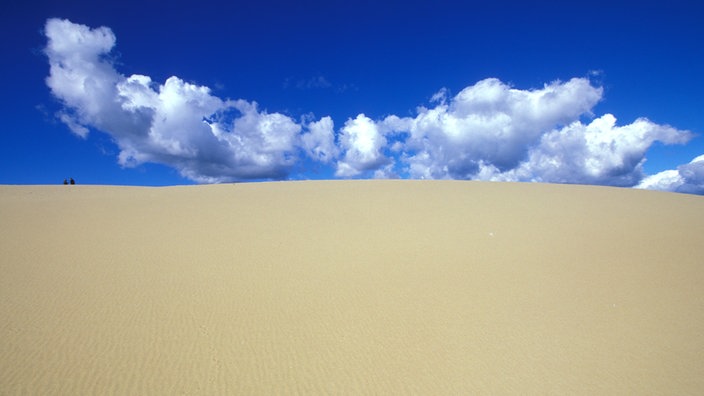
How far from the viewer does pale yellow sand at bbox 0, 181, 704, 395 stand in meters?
4.22

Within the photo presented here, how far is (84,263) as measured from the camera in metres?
7.52


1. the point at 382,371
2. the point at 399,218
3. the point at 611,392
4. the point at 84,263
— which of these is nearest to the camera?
the point at 611,392

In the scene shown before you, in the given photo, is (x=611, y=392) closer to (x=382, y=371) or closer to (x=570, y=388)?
(x=570, y=388)

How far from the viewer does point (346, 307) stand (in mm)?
6039

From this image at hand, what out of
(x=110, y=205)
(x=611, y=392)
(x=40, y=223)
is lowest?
(x=611, y=392)

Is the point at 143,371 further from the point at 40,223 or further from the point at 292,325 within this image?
the point at 40,223

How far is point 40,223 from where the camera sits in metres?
10.9

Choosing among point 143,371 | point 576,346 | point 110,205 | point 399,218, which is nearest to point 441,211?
point 399,218

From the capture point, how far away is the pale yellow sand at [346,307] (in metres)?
4.22

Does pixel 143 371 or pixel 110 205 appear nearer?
pixel 143 371

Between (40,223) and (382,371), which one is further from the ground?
(40,223)

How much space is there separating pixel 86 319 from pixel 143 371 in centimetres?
199

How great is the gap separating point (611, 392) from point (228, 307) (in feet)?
19.7

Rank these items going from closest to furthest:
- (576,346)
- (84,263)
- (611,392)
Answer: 1. (611,392)
2. (576,346)
3. (84,263)
